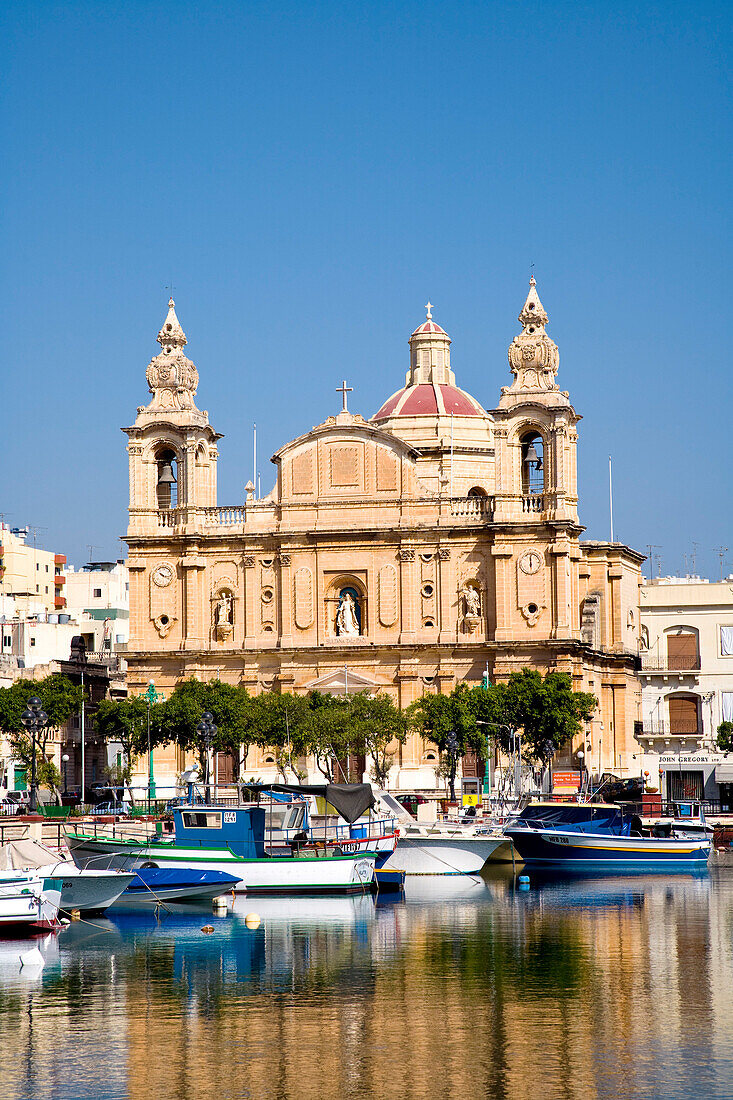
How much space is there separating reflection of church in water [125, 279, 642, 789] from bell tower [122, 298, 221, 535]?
10 cm

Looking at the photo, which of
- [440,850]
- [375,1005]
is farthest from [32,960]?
[440,850]

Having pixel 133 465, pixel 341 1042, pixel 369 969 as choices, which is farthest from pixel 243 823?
pixel 133 465

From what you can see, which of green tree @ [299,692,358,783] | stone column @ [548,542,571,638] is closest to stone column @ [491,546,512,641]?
stone column @ [548,542,571,638]

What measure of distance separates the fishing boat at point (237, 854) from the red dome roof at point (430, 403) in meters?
57.0

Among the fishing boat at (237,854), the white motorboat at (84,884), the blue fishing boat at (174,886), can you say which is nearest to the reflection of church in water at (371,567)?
the fishing boat at (237,854)

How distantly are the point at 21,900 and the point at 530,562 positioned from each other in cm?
4941

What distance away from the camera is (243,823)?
47469 mm

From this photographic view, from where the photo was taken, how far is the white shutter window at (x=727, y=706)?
9425 centimetres

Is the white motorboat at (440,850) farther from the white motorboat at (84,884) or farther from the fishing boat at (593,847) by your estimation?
the white motorboat at (84,884)

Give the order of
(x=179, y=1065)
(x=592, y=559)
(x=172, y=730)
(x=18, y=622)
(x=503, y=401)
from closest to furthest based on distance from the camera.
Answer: (x=179, y=1065) < (x=172, y=730) < (x=503, y=401) < (x=592, y=559) < (x=18, y=622)

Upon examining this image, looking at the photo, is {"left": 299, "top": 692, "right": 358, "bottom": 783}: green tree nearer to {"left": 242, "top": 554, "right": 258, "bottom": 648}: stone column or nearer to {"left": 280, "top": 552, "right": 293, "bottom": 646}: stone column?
{"left": 280, "top": 552, "right": 293, "bottom": 646}: stone column

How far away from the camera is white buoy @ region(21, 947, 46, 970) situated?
116 feet

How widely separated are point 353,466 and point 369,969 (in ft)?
179

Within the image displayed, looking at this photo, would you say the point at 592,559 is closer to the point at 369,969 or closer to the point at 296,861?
the point at 296,861
